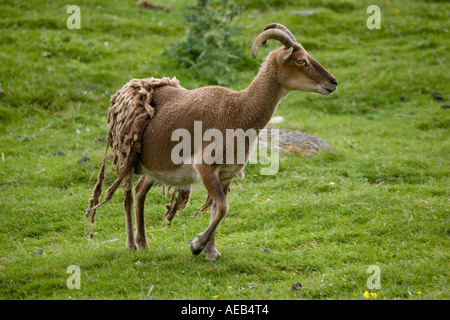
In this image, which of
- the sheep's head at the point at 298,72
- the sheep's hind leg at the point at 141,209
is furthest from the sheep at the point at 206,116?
the sheep's hind leg at the point at 141,209

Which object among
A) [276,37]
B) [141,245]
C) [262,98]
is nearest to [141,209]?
[141,245]

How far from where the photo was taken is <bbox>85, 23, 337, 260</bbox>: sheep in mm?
7570

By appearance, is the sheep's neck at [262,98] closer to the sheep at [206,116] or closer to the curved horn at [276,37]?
the sheep at [206,116]

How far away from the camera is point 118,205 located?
10.4 meters

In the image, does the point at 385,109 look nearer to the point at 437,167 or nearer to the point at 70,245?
the point at 437,167

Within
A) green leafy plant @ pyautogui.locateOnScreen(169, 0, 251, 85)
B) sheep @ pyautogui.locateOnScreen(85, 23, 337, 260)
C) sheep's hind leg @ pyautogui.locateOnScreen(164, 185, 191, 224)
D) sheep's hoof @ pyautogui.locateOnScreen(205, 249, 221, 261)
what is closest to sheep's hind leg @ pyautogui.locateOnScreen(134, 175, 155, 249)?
sheep @ pyautogui.locateOnScreen(85, 23, 337, 260)

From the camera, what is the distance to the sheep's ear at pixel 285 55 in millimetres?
7663

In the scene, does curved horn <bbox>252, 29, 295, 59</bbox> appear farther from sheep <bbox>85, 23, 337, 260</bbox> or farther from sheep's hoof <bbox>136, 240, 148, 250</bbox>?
sheep's hoof <bbox>136, 240, 148, 250</bbox>

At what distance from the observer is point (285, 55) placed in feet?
25.2

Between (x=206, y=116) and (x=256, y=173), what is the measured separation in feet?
13.6

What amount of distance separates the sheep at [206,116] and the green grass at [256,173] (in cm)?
105

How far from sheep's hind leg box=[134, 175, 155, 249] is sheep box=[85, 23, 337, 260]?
0.89 feet

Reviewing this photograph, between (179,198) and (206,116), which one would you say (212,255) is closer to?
(179,198)
